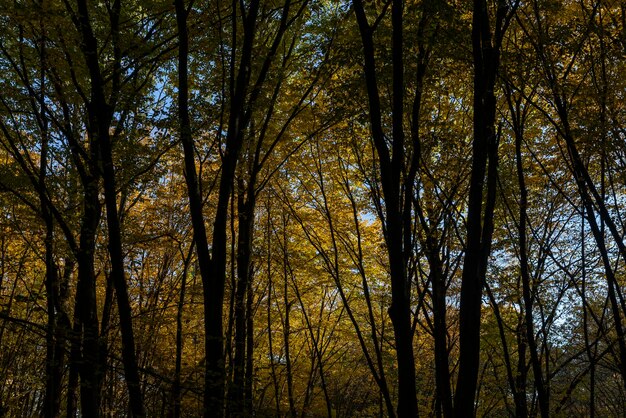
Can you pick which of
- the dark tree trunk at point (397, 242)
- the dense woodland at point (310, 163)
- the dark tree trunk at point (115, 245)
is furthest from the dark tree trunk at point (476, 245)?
the dark tree trunk at point (115, 245)

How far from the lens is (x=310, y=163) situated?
927cm

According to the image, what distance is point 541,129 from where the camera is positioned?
342 inches

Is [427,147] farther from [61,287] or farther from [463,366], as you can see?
[61,287]

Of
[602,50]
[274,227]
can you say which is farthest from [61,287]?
[602,50]

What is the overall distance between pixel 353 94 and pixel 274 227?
614 cm

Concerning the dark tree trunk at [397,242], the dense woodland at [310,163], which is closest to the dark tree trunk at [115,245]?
the dense woodland at [310,163]

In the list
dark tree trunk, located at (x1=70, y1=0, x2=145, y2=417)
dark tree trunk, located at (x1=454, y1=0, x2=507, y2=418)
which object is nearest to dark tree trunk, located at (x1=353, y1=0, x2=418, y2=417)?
dark tree trunk, located at (x1=454, y1=0, x2=507, y2=418)

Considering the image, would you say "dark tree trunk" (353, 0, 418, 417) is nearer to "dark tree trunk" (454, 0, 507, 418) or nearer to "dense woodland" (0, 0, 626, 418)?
"dense woodland" (0, 0, 626, 418)

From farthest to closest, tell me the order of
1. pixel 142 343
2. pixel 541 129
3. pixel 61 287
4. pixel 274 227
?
pixel 142 343 < pixel 274 227 < pixel 541 129 < pixel 61 287

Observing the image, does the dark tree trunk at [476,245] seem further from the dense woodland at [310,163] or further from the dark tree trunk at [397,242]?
the dark tree trunk at [397,242]

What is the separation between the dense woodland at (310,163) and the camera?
3.92 m

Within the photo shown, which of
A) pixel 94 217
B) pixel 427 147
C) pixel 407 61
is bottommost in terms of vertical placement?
pixel 94 217

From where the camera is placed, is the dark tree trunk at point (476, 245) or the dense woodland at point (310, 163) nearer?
the dark tree trunk at point (476, 245)

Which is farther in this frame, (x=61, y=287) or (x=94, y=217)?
(x=61, y=287)
